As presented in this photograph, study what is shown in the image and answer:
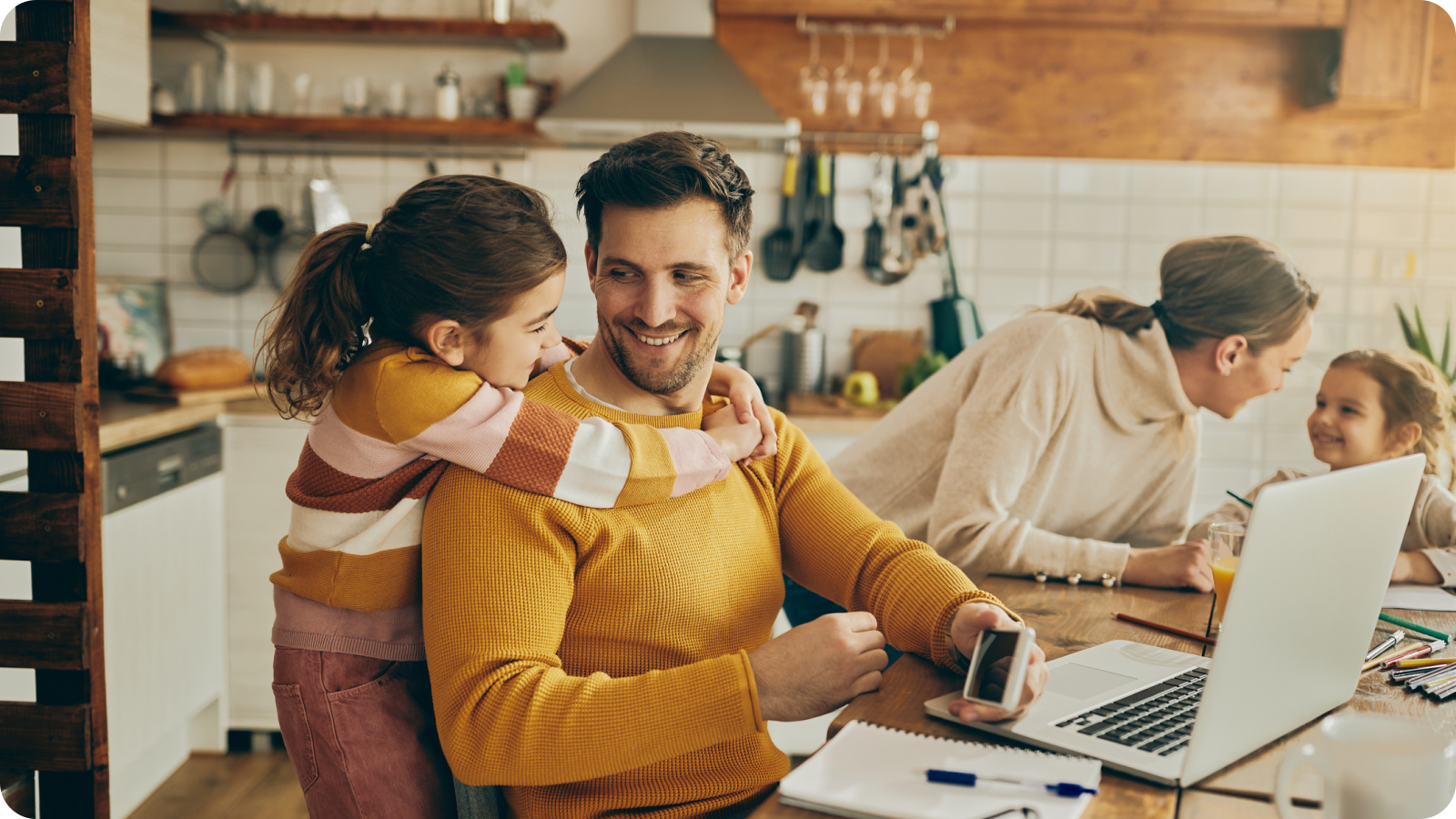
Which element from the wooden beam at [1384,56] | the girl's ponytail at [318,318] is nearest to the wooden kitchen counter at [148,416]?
the girl's ponytail at [318,318]

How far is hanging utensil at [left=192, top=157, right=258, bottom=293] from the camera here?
3291mm

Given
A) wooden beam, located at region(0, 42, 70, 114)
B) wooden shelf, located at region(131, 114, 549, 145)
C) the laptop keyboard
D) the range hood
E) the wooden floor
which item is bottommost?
the wooden floor

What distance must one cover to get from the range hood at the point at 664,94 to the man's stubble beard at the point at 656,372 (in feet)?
5.99

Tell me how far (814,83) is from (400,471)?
2.54 meters

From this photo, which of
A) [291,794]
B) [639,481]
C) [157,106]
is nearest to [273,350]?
[639,481]

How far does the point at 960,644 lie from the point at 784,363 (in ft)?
7.60

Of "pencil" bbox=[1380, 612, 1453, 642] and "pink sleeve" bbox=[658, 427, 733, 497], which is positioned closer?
"pink sleeve" bbox=[658, 427, 733, 497]

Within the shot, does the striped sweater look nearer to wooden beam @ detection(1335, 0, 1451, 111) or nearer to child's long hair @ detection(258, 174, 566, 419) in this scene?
child's long hair @ detection(258, 174, 566, 419)

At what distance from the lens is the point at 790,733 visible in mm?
2654

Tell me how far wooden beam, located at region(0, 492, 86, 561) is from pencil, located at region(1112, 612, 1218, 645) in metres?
1.34

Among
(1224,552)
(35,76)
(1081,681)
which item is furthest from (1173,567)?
(35,76)

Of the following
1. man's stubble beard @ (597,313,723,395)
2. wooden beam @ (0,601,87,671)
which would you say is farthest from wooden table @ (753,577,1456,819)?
wooden beam @ (0,601,87,671)

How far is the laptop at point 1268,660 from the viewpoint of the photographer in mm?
765

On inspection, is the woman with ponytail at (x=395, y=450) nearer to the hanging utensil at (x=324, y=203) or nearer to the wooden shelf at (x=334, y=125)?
the wooden shelf at (x=334, y=125)
